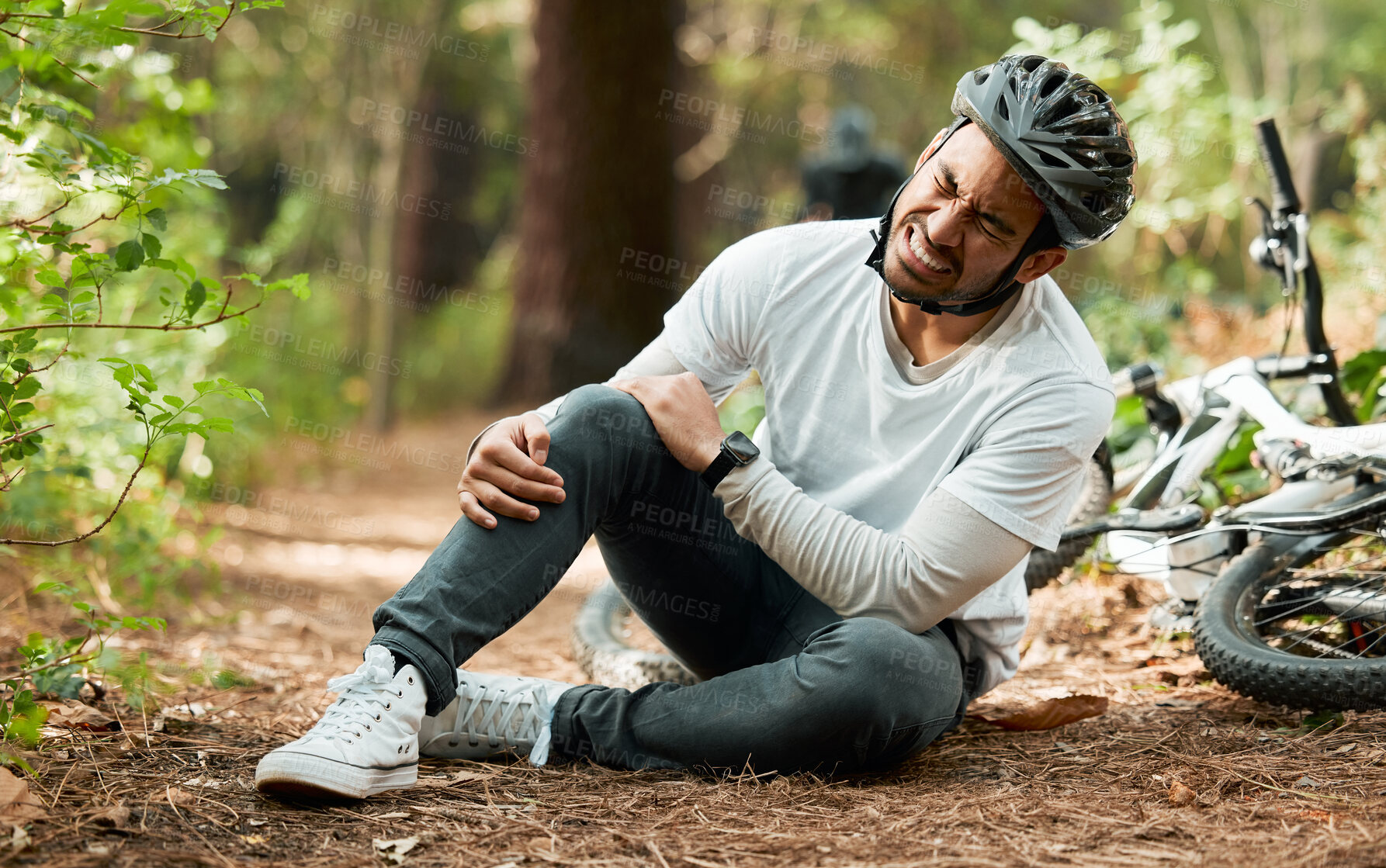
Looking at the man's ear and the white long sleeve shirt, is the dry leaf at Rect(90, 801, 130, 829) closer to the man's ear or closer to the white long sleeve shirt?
the white long sleeve shirt

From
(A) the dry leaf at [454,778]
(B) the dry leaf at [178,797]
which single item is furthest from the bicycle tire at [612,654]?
(B) the dry leaf at [178,797]

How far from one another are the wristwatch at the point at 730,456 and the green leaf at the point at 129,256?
1.05m

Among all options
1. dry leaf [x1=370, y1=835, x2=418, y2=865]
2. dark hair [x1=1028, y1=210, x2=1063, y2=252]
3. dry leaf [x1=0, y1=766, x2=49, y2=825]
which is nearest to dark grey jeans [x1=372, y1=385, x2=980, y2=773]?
dry leaf [x1=370, y1=835, x2=418, y2=865]

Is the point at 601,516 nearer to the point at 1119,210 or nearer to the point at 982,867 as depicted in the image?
the point at 982,867

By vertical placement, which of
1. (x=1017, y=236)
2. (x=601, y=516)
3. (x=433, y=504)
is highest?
(x=1017, y=236)

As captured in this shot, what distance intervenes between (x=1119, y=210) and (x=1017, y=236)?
23 centimetres

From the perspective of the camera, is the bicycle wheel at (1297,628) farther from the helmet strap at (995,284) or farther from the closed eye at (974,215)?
the closed eye at (974,215)

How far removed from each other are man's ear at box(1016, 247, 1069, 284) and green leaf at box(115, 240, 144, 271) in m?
1.56

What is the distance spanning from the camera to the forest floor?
1535 millimetres

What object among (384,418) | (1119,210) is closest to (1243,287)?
(384,418)

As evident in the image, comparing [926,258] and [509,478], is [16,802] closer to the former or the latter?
[509,478]

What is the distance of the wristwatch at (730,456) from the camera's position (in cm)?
188

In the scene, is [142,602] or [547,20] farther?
[547,20]

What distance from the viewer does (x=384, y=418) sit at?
8.34 metres
